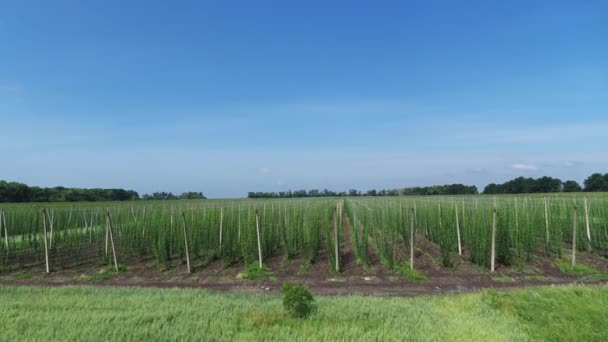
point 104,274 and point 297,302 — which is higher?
point 297,302

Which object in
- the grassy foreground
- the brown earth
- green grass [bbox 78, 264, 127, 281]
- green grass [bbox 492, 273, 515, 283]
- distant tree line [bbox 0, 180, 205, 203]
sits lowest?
green grass [bbox 492, 273, 515, 283]

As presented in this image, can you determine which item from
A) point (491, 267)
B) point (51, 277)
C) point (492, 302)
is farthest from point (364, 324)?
point (51, 277)

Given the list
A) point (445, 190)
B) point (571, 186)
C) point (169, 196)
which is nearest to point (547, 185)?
point (571, 186)

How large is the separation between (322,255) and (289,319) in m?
6.69

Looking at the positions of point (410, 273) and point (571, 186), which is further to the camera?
point (571, 186)

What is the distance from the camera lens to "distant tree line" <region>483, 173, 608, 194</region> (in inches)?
1939

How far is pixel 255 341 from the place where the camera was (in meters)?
3.70

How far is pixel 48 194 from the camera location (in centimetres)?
3997

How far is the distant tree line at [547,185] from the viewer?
49.2m

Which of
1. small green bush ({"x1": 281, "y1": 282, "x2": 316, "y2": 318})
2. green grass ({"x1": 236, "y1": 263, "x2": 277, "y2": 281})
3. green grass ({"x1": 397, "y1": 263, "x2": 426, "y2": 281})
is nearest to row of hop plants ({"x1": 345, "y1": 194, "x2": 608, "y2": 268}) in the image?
green grass ({"x1": 397, "y1": 263, "x2": 426, "y2": 281})

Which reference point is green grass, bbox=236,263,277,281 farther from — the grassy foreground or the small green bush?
the small green bush

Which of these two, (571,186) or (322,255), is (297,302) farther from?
(571,186)

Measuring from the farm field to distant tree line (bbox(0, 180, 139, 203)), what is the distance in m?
27.7

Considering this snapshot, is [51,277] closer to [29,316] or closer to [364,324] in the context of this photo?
[29,316]
